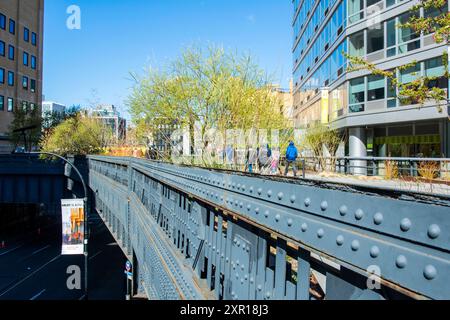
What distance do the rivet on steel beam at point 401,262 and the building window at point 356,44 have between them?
26247 millimetres

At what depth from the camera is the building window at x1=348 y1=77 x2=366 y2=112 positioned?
79.8ft

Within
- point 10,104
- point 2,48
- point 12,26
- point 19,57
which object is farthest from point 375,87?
point 12,26

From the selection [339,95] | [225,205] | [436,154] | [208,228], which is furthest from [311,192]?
[339,95]

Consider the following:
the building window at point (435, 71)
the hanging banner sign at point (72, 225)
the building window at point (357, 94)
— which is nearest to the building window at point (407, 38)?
the building window at point (435, 71)

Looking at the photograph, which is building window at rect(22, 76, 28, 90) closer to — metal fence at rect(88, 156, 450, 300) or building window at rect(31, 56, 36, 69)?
building window at rect(31, 56, 36, 69)

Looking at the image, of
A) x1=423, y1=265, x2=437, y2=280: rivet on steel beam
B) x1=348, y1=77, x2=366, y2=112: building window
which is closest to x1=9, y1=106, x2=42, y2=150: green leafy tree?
x1=348, y1=77, x2=366, y2=112: building window

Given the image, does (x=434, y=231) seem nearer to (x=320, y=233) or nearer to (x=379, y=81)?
(x=320, y=233)

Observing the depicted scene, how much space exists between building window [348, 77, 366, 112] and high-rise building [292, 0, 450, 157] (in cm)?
7

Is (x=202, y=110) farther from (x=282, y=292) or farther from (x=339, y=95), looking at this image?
(x=339, y=95)

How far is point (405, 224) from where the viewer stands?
1261 millimetres

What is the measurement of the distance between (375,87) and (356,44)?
4.03m

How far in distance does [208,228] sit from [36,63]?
64.0 metres

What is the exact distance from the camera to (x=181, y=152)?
9.77 metres
